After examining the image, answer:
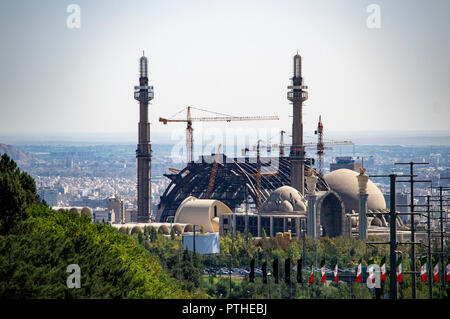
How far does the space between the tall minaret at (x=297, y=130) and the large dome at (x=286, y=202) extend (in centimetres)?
842

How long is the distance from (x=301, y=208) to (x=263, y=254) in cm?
2896

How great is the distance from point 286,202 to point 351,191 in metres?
14.3

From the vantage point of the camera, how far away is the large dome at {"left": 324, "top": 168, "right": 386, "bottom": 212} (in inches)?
5103

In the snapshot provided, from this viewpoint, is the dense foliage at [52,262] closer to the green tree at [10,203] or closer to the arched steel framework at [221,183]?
the green tree at [10,203]

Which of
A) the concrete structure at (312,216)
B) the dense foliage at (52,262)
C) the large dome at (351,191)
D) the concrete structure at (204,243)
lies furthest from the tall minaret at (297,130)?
the dense foliage at (52,262)

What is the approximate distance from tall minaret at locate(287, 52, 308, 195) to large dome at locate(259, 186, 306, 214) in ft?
27.6

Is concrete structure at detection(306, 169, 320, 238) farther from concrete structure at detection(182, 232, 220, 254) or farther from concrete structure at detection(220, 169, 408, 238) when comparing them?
concrete structure at detection(182, 232, 220, 254)

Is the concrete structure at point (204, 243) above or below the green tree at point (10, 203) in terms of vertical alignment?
below

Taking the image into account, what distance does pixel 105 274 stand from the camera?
41.3m

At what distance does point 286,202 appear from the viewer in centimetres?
12075

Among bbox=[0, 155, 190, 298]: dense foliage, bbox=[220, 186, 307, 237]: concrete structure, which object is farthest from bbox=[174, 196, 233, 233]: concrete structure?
bbox=[0, 155, 190, 298]: dense foliage

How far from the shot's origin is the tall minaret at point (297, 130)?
129m
